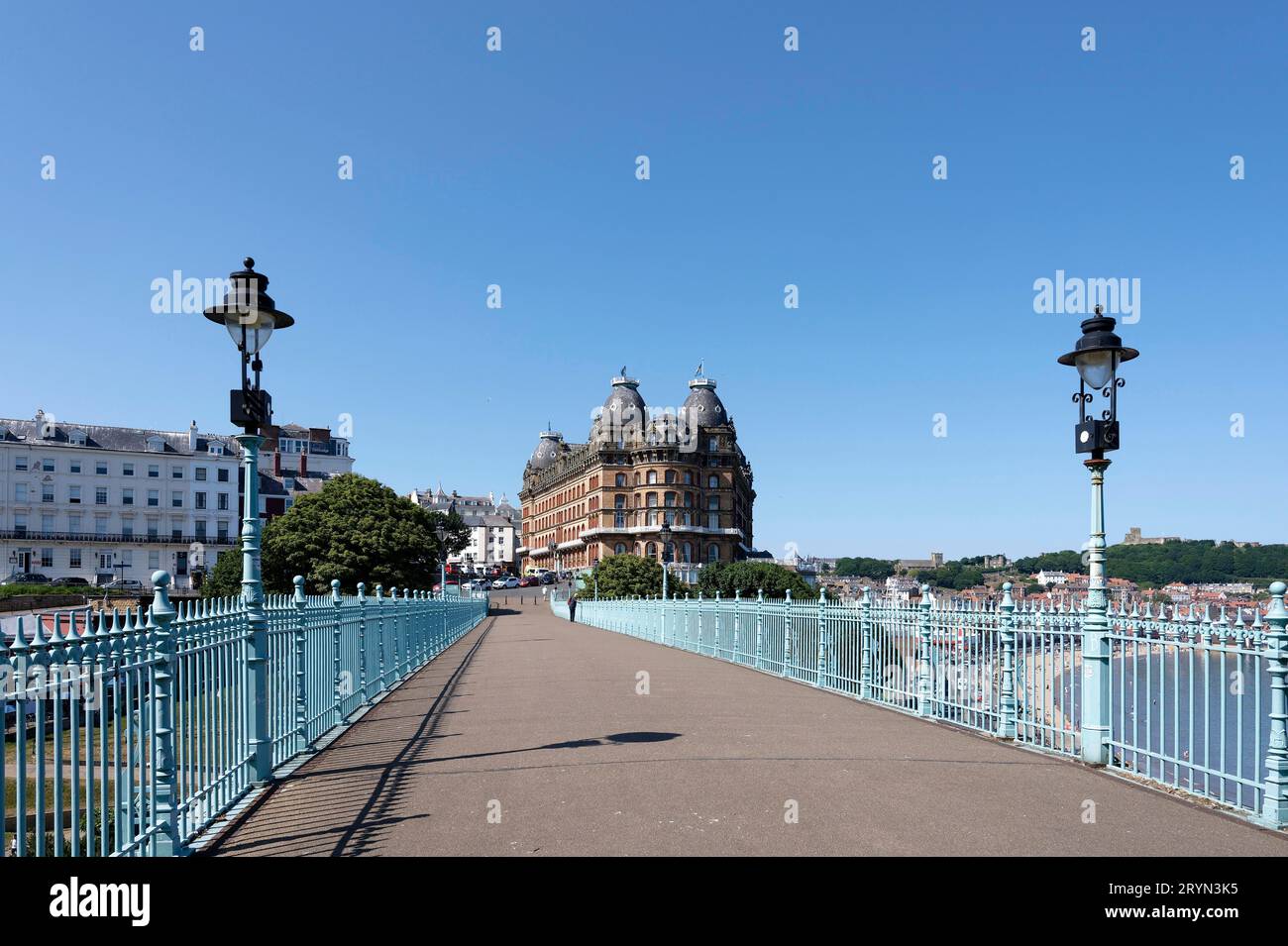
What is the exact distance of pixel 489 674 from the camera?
18234 mm

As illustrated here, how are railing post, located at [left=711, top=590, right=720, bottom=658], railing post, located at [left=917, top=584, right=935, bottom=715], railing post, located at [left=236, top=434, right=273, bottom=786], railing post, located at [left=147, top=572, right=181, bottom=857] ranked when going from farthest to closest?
railing post, located at [left=711, top=590, right=720, bottom=658]
railing post, located at [left=917, top=584, right=935, bottom=715]
railing post, located at [left=236, top=434, right=273, bottom=786]
railing post, located at [left=147, top=572, right=181, bottom=857]

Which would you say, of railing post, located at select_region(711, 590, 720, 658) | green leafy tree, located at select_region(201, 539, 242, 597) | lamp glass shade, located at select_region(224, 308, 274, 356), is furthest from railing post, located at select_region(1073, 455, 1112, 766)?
green leafy tree, located at select_region(201, 539, 242, 597)

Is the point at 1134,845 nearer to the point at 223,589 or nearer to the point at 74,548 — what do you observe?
the point at 223,589

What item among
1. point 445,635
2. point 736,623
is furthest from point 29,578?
point 736,623

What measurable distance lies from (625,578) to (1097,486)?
261ft

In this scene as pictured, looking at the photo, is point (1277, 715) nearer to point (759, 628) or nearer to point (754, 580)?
point (759, 628)

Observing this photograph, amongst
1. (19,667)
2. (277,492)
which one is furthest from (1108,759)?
(277,492)

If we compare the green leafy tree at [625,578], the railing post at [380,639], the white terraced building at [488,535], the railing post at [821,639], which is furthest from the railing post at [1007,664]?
the white terraced building at [488,535]

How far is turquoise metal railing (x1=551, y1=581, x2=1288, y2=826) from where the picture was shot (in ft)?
23.5

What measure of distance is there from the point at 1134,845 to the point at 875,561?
527ft

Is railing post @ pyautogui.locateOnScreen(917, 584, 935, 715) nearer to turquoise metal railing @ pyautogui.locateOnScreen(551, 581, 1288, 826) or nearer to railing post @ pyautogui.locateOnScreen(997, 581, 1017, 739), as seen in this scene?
turquoise metal railing @ pyautogui.locateOnScreen(551, 581, 1288, 826)

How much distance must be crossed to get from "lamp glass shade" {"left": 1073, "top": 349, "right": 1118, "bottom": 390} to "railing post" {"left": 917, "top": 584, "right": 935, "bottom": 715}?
11.8 ft

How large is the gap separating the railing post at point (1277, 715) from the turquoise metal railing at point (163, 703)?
731 cm

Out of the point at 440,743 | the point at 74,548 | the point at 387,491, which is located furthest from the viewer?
the point at 74,548
